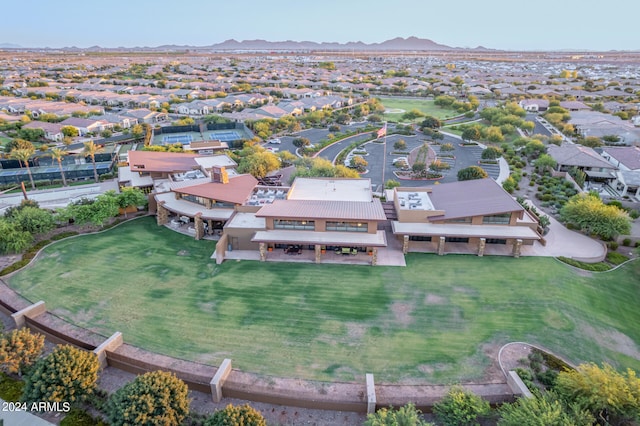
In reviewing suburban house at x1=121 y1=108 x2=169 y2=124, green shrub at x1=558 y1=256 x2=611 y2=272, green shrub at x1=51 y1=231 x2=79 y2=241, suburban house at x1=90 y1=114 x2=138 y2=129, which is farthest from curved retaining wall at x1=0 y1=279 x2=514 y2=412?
suburban house at x1=121 y1=108 x2=169 y2=124

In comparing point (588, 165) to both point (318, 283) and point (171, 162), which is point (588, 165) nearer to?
point (318, 283)

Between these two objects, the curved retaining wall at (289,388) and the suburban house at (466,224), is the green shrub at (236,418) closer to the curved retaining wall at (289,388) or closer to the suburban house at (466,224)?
the curved retaining wall at (289,388)

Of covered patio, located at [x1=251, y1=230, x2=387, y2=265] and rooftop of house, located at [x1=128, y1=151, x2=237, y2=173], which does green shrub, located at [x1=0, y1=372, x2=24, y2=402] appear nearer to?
covered patio, located at [x1=251, y1=230, x2=387, y2=265]

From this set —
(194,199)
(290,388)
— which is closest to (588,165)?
(194,199)

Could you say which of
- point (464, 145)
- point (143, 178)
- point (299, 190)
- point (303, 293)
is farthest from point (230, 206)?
point (464, 145)

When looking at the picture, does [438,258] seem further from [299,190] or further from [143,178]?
[143,178]
